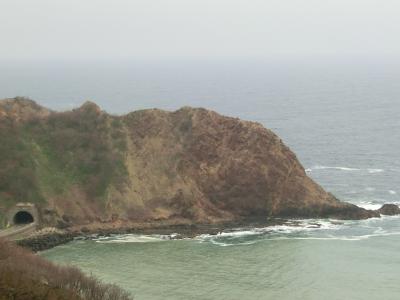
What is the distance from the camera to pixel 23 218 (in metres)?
74.2

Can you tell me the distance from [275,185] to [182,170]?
11102 millimetres

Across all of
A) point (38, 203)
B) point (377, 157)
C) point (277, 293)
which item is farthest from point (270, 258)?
point (377, 157)

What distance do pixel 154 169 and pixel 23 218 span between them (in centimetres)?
1625

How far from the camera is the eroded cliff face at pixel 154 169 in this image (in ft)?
252

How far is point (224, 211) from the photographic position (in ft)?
259

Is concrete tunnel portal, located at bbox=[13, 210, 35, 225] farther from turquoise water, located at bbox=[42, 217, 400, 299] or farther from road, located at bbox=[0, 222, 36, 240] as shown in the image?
turquoise water, located at bbox=[42, 217, 400, 299]

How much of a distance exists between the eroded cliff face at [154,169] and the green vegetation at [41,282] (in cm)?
2475

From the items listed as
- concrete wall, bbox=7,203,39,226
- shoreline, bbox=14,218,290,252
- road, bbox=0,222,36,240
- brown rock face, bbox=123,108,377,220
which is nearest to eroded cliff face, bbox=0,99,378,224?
brown rock face, bbox=123,108,377,220

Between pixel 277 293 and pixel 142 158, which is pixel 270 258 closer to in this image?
pixel 277 293

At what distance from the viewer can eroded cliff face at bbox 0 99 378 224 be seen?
3019 inches

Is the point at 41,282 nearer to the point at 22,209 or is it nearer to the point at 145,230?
the point at 145,230

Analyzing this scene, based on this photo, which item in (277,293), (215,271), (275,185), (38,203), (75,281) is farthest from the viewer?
(275,185)

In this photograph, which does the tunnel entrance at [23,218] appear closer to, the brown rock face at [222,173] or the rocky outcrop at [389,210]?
the brown rock face at [222,173]

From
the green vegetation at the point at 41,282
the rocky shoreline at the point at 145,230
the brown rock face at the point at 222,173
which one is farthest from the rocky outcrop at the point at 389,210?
the green vegetation at the point at 41,282
